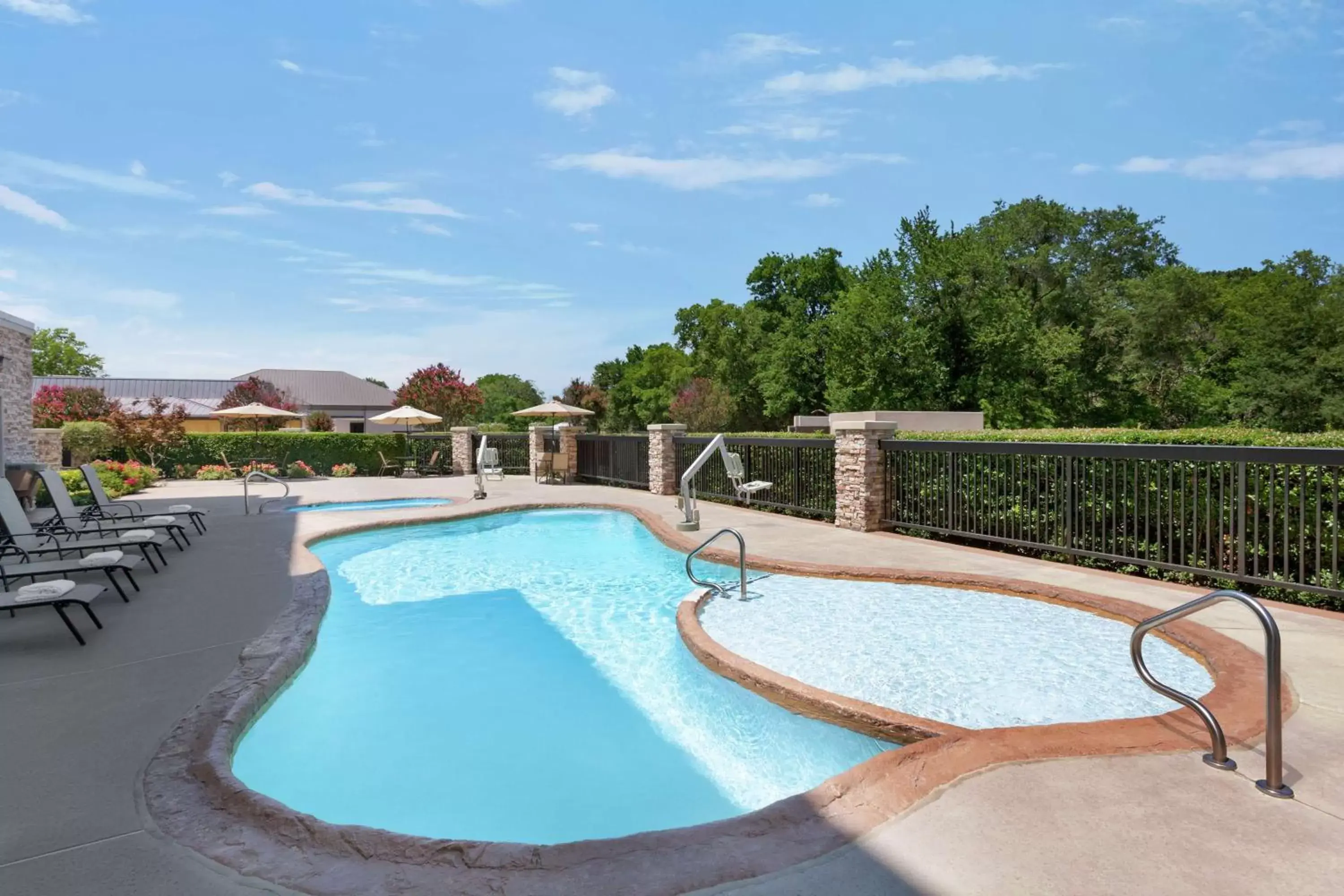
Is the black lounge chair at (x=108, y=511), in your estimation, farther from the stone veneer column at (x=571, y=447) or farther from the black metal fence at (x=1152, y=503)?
the black metal fence at (x=1152, y=503)

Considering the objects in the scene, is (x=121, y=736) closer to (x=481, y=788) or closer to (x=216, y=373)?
(x=481, y=788)

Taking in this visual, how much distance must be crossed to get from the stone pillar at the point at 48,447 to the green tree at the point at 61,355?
2231 inches

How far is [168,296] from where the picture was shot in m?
29.2

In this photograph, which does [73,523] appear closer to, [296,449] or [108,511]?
[108,511]

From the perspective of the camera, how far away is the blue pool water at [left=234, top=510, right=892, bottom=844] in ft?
11.7

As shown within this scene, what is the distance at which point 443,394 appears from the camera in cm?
2922

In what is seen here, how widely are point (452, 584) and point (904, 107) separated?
1517 cm

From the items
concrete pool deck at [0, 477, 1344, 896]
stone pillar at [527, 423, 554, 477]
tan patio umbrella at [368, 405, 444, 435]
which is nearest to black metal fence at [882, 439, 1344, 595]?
concrete pool deck at [0, 477, 1344, 896]

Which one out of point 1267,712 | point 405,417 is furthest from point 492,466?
point 1267,712

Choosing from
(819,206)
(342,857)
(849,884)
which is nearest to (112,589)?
(342,857)

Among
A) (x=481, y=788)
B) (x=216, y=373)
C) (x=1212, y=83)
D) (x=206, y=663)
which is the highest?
(x=1212, y=83)

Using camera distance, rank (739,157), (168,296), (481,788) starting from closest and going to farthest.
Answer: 1. (481,788)
2. (739,157)
3. (168,296)

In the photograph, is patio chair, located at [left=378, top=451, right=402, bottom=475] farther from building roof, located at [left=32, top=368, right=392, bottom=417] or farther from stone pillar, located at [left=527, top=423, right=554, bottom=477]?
building roof, located at [left=32, top=368, right=392, bottom=417]

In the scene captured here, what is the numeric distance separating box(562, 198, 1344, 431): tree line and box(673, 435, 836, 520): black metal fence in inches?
546
